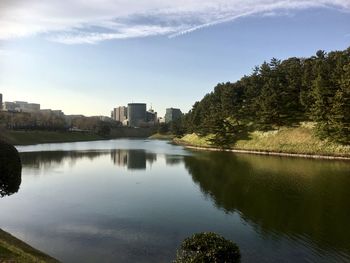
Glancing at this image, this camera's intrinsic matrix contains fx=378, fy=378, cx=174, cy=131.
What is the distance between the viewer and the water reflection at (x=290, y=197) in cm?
2637

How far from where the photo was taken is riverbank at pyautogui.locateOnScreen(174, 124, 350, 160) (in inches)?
2956

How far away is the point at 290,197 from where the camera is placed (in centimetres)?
3775

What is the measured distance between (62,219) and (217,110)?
9587cm

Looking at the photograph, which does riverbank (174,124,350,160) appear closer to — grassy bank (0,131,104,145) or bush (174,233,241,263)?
bush (174,233,241,263)

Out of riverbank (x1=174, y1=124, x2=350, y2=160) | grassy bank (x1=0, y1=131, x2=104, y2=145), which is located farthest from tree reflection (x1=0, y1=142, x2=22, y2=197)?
grassy bank (x1=0, y1=131, x2=104, y2=145)

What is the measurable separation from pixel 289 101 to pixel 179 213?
73504 millimetres

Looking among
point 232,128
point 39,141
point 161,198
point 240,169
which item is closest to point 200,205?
point 161,198

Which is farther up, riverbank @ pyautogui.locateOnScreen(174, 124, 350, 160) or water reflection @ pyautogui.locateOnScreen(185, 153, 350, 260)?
riverbank @ pyautogui.locateOnScreen(174, 124, 350, 160)

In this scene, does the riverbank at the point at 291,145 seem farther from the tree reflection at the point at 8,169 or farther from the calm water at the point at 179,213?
the tree reflection at the point at 8,169

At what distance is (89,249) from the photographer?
2284cm

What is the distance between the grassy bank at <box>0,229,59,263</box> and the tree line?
67.4 metres

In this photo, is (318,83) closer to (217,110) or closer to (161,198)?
(217,110)

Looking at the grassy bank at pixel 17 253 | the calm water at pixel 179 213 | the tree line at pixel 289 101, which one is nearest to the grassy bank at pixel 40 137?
the tree line at pixel 289 101

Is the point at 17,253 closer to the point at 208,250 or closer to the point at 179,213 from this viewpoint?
the point at 208,250
